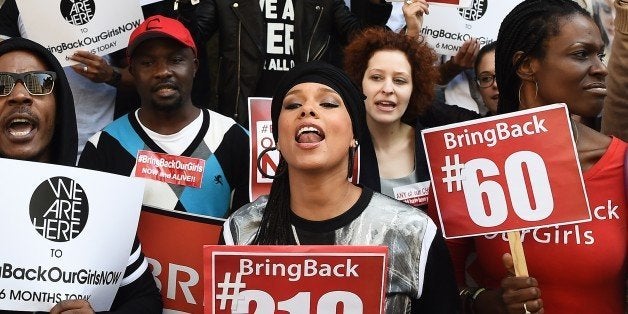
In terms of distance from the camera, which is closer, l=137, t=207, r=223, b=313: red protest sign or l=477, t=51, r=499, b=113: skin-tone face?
l=137, t=207, r=223, b=313: red protest sign

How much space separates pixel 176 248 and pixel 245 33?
1.90 m

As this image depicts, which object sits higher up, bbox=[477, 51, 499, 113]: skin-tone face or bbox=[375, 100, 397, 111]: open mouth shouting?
bbox=[477, 51, 499, 113]: skin-tone face

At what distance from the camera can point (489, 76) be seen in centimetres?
630

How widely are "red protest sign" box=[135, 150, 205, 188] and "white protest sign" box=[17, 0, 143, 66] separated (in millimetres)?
1196

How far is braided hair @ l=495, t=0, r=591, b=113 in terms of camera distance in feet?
13.3

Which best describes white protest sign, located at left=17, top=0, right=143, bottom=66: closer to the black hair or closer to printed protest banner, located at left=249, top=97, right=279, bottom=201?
printed protest banner, located at left=249, top=97, right=279, bottom=201

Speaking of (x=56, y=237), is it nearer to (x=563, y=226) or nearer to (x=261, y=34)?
(x=563, y=226)

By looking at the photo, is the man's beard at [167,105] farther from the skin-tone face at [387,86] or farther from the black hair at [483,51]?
the black hair at [483,51]

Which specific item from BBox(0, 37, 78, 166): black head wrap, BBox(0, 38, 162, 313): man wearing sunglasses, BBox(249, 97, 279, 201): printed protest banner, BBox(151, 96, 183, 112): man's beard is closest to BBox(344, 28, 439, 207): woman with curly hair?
BBox(249, 97, 279, 201): printed protest banner

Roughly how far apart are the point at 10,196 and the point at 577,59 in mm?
2186

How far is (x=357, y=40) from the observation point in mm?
5715

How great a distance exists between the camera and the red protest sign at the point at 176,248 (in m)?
4.64

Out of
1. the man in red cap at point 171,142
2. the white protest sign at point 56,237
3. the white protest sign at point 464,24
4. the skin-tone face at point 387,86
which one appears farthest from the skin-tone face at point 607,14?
the white protest sign at point 56,237

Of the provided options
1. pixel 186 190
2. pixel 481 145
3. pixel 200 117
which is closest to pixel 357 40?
pixel 200 117
